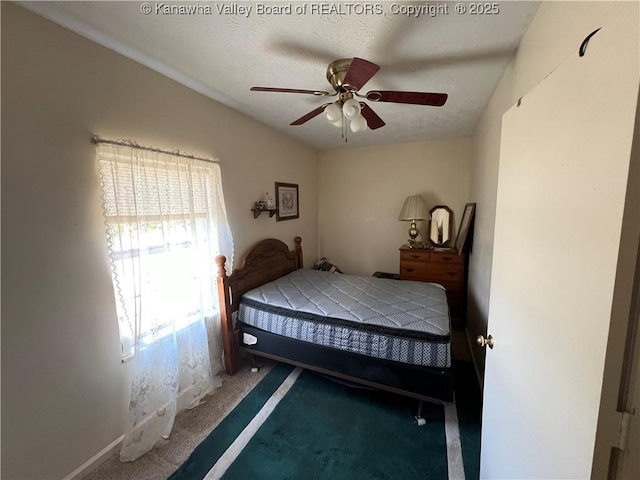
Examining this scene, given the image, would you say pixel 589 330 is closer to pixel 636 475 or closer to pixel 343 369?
pixel 636 475

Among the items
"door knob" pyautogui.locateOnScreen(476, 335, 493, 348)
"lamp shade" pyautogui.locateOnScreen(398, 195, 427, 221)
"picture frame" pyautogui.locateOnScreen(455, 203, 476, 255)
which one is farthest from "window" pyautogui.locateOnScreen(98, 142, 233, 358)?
"picture frame" pyautogui.locateOnScreen(455, 203, 476, 255)

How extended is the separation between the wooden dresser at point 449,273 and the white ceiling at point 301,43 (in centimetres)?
173

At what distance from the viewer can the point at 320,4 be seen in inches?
46.5

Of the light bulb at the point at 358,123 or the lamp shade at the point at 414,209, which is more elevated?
the light bulb at the point at 358,123

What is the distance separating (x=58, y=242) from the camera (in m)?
1.32

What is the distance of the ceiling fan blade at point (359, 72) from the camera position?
1188 mm

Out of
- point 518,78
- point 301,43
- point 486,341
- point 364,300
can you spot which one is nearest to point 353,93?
point 301,43

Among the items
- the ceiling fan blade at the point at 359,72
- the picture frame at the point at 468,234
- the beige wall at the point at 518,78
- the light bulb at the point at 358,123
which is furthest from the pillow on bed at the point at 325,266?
the ceiling fan blade at the point at 359,72

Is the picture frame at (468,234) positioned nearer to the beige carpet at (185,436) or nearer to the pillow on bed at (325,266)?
the pillow on bed at (325,266)

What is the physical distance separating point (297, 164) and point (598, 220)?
332 cm

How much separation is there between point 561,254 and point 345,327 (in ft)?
4.85

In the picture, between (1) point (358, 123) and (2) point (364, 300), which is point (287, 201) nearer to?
(2) point (364, 300)

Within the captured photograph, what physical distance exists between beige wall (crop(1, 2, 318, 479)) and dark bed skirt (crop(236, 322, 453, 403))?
100 centimetres

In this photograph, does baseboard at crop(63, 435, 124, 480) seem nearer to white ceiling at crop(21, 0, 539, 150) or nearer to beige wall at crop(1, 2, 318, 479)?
beige wall at crop(1, 2, 318, 479)
